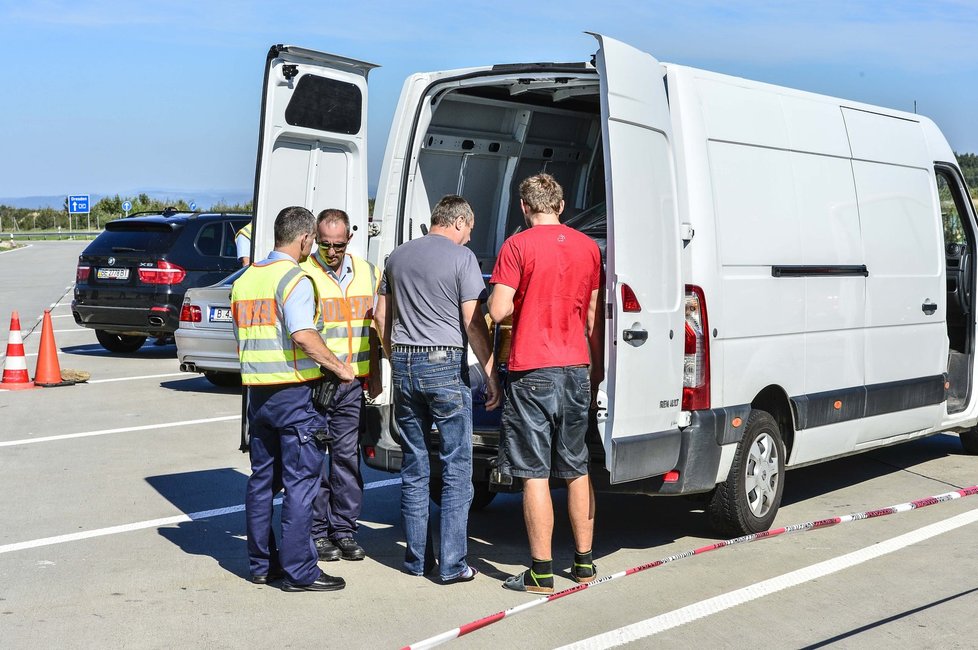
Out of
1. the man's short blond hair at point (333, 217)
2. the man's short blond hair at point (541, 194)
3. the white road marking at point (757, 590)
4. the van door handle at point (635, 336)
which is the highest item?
the man's short blond hair at point (541, 194)

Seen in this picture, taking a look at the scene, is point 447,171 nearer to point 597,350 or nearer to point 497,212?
point 497,212

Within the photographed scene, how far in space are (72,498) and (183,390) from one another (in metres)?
5.20

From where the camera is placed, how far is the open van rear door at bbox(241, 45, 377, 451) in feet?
22.2

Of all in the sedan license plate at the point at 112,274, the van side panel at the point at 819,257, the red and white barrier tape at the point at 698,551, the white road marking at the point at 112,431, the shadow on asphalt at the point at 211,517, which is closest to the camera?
the red and white barrier tape at the point at 698,551

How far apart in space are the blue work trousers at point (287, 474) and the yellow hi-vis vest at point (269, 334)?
0.07m

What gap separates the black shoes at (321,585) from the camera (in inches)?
235

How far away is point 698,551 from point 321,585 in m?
1.99

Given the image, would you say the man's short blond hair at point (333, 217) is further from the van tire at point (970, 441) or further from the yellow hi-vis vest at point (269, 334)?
the van tire at point (970, 441)

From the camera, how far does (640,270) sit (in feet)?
19.1

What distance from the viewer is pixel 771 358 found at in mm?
6762

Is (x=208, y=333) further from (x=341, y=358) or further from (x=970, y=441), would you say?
(x=970, y=441)

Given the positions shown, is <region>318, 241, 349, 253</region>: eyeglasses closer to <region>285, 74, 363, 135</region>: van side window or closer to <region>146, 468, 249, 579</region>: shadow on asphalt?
<region>285, 74, 363, 135</region>: van side window

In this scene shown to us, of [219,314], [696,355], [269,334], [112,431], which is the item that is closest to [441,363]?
[269,334]

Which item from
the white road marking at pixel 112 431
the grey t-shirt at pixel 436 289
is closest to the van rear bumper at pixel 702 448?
the grey t-shirt at pixel 436 289
